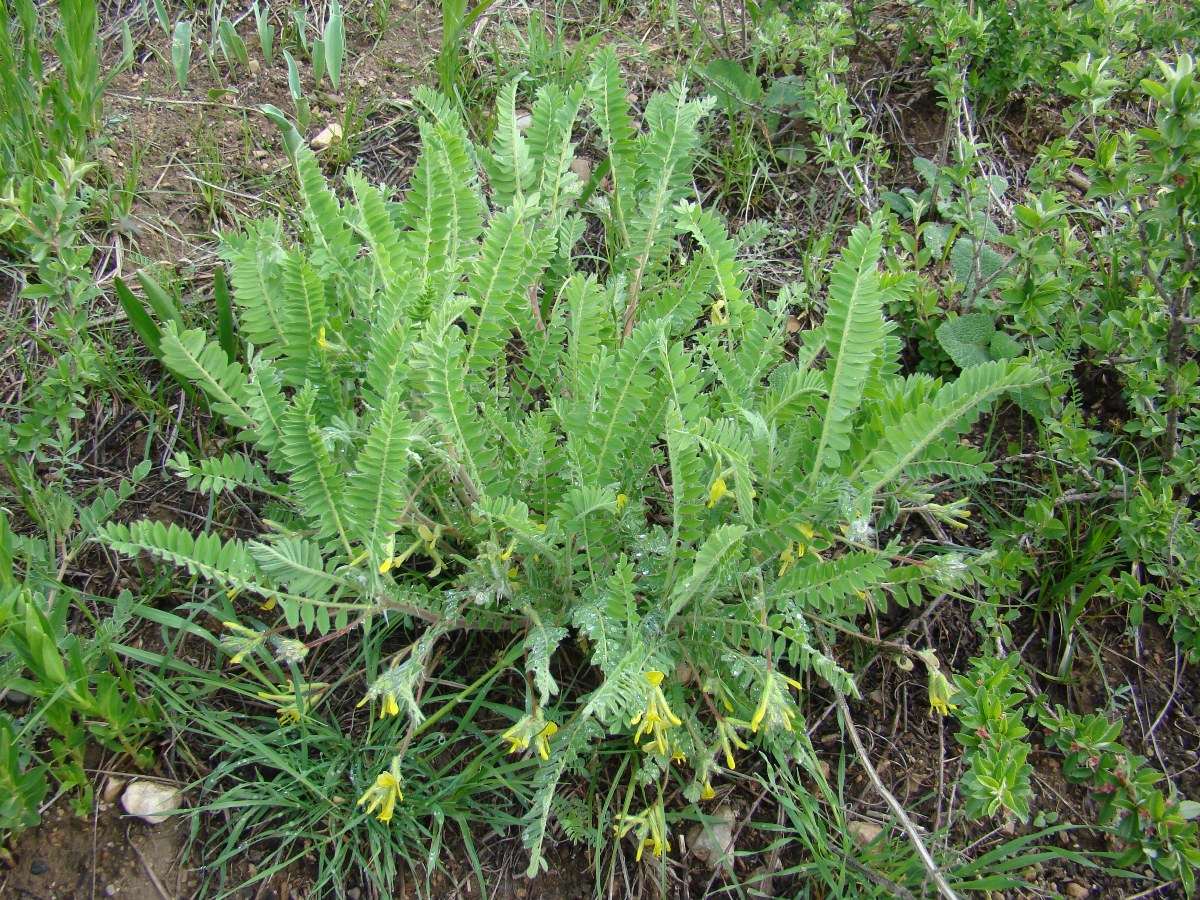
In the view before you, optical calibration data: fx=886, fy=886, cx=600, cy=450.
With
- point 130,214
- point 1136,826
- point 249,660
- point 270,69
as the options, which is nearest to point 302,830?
point 249,660

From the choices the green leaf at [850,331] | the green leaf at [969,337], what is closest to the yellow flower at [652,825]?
the green leaf at [850,331]

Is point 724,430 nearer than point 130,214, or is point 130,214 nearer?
point 724,430

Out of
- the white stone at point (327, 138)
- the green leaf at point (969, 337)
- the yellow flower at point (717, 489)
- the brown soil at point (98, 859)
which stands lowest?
the brown soil at point (98, 859)

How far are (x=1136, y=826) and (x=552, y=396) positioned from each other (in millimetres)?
1379

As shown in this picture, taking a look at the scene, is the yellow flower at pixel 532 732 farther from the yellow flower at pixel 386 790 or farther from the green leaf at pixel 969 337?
the green leaf at pixel 969 337

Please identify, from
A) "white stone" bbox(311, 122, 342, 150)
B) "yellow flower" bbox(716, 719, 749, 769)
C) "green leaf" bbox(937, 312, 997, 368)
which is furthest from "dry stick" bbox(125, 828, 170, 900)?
"green leaf" bbox(937, 312, 997, 368)

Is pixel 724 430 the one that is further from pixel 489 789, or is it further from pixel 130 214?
pixel 130 214

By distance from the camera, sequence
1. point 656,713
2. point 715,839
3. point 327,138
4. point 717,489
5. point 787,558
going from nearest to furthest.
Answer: point 656,713 → point 717,489 → point 787,558 → point 715,839 → point 327,138

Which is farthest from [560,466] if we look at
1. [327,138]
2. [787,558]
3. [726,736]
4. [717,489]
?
[327,138]

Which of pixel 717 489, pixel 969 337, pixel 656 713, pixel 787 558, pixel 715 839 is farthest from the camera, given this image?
pixel 969 337

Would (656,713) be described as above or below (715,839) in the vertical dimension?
above

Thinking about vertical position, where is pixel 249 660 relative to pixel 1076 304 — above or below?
below

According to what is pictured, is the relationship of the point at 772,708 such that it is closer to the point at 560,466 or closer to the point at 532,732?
the point at 532,732

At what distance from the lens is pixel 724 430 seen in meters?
1.51
